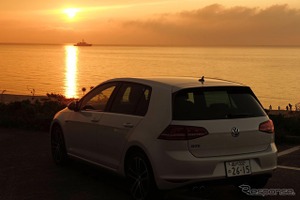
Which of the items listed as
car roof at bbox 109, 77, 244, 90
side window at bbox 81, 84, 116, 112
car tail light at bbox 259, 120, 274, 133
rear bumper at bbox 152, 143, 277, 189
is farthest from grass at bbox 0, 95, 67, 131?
car tail light at bbox 259, 120, 274, 133

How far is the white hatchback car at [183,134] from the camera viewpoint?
523 centimetres

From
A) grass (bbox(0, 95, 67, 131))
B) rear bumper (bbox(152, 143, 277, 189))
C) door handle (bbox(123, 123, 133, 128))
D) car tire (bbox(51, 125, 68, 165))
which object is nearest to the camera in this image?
rear bumper (bbox(152, 143, 277, 189))

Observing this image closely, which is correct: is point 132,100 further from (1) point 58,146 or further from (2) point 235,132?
(1) point 58,146

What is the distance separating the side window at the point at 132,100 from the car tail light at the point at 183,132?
64 cm

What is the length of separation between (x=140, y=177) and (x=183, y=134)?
0.89m

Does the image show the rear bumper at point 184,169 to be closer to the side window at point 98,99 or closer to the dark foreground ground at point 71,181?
the dark foreground ground at point 71,181

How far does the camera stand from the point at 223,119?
17.9ft

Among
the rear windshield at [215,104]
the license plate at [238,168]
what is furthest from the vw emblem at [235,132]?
the license plate at [238,168]

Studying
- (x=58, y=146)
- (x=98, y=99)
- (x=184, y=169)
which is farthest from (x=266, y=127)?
(x=58, y=146)

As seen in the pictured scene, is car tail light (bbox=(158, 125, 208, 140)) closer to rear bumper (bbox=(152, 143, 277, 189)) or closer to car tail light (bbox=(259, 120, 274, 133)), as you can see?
rear bumper (bbox=(152, 143, 277, 189))

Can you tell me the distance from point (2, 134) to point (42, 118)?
4.93ft

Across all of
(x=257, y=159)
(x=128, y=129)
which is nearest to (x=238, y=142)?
→ (x=257, y=159)

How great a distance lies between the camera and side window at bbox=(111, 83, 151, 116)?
592cm

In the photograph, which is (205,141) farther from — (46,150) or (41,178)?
(46,150)
